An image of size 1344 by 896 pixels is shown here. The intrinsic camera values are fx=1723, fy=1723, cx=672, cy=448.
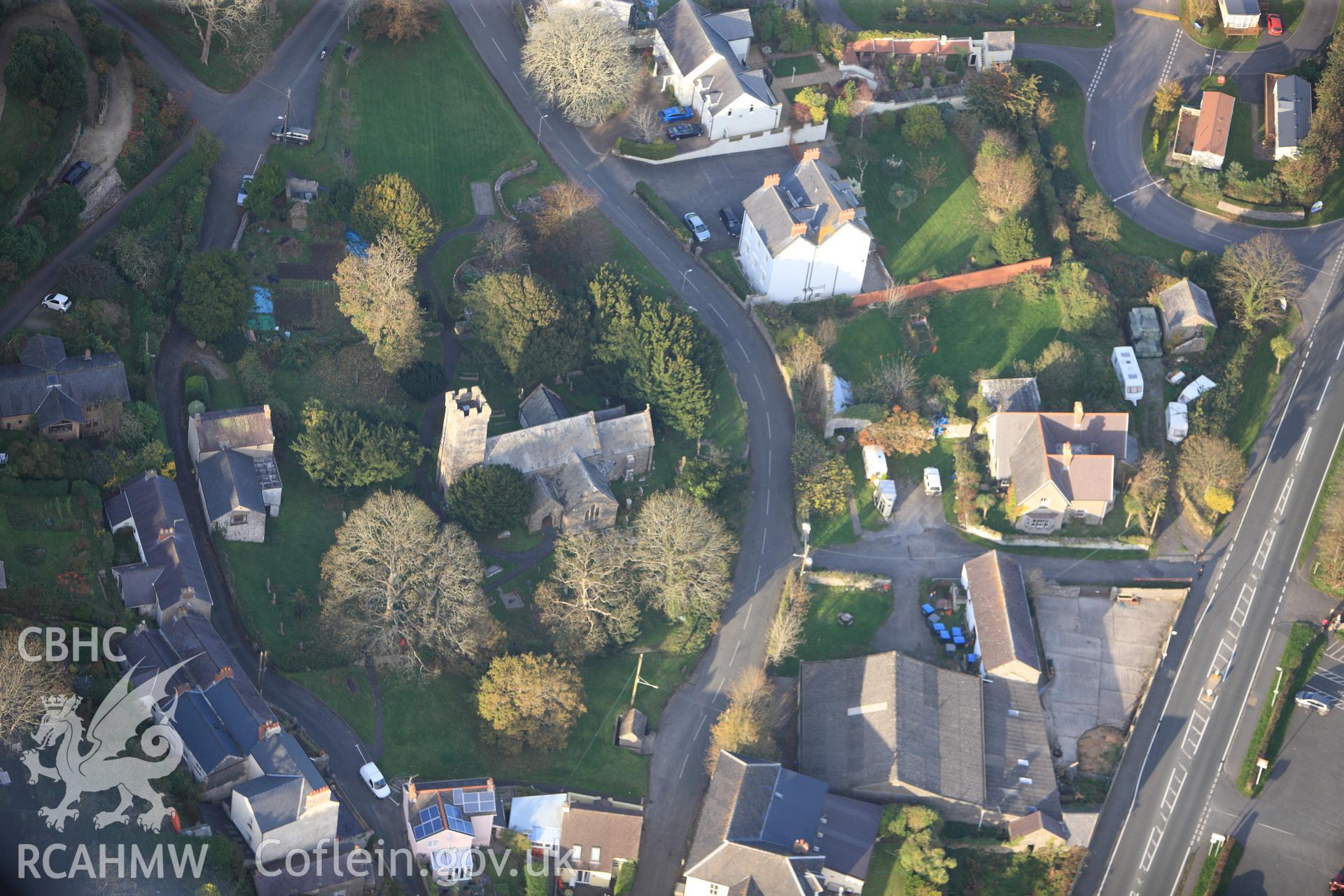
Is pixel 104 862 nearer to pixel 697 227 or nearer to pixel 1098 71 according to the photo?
pixel 697 227

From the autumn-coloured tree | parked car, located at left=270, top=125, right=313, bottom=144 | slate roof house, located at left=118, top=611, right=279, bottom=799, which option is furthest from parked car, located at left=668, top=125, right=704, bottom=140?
slate roof house, located at left=118, top=611, right=279, bottom=799

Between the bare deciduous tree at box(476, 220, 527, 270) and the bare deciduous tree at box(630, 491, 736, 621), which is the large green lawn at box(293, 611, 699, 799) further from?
the bare deciduous tree at box(476, 220, 527, 270)

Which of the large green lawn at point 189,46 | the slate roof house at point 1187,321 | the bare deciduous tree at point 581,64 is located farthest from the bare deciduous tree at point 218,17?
the slate roof house at point 1187,321

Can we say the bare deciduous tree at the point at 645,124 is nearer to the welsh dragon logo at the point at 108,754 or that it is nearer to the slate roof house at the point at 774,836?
the slate roof house at the point at 774,836

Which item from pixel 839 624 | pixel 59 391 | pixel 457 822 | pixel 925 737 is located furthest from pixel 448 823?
pixel 59 391

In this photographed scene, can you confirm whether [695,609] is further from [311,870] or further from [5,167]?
[5,167]
